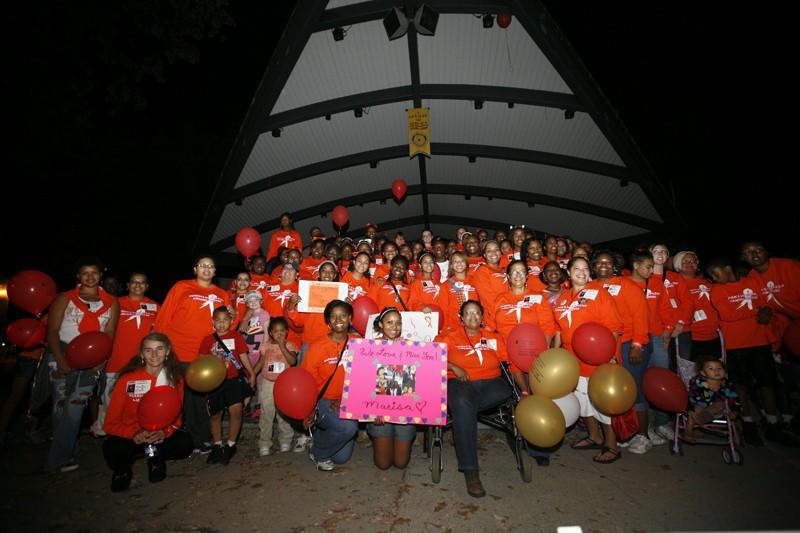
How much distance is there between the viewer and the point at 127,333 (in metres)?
4.86

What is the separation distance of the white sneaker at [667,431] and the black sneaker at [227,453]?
5.02m

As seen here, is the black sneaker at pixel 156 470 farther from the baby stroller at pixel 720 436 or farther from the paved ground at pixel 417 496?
the baby stroller at pixel 720 436

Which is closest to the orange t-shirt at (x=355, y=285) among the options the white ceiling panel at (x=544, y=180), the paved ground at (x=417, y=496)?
the paved ground at (x=417, y=496)

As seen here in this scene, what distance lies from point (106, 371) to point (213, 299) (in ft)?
5.79

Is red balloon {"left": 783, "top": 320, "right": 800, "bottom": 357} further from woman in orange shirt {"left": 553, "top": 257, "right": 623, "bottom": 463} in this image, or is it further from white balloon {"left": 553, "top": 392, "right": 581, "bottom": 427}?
white balloon {"left": 553, "top": 392, "right": 581, "bottom": 427}

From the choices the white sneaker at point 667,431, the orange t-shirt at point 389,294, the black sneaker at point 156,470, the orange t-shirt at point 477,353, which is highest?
the orange t-shirt at point 389,294

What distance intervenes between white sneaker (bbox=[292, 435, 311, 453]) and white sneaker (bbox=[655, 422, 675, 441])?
13.8 ft

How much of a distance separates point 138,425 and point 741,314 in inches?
282

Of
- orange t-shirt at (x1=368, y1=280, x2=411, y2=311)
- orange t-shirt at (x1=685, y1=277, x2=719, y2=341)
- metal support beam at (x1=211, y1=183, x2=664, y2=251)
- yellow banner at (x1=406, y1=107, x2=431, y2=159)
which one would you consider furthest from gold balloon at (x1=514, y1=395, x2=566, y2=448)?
metal support beam at (x1=211, y1=183, x2=664, y2=251)

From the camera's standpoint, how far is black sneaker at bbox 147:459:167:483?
12.7 feet

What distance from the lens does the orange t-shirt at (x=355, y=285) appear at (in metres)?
5.58

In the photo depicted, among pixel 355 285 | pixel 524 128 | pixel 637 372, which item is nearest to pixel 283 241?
pixel 355 285

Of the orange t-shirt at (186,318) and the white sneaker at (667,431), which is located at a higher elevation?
the orange t-shirt at (186,318)

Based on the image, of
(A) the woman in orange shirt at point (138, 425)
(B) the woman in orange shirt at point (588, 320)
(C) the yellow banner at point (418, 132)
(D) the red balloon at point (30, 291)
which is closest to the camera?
(A) the woman in orange shirt at point (138, 425)
